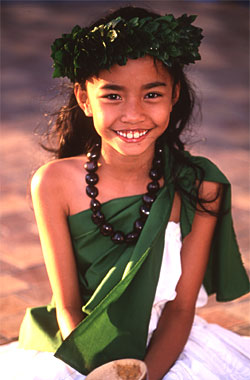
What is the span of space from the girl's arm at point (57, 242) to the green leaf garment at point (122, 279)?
0.13 feet

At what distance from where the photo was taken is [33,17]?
10773 millimetres

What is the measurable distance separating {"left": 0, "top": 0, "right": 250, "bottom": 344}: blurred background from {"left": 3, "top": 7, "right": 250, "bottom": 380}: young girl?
1.32 ft

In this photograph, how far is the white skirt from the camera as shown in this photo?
2.21 metres

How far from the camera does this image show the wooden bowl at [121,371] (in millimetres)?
1912

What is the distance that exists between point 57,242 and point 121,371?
2.01ft

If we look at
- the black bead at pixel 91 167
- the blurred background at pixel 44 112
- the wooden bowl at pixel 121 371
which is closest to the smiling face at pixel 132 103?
the black bead at pixel 91 167

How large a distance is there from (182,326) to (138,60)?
92 centimetres

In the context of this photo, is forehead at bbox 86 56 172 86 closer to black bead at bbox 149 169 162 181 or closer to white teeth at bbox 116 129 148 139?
white teeth at bbox 116 129 148 139

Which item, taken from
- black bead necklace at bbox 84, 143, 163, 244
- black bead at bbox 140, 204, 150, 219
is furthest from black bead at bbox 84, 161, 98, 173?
black bead at bbox 140, 204, 150, 219

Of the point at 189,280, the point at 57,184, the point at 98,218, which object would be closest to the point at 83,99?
the point at 57,184

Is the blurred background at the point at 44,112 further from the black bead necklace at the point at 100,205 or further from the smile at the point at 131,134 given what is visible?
the smile at the point at 131,134

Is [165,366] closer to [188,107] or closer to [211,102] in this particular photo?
[188,107]

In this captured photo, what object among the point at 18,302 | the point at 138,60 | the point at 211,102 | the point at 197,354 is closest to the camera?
the point at 138,60

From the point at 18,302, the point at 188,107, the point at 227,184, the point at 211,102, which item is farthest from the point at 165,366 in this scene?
the point at 211,102
